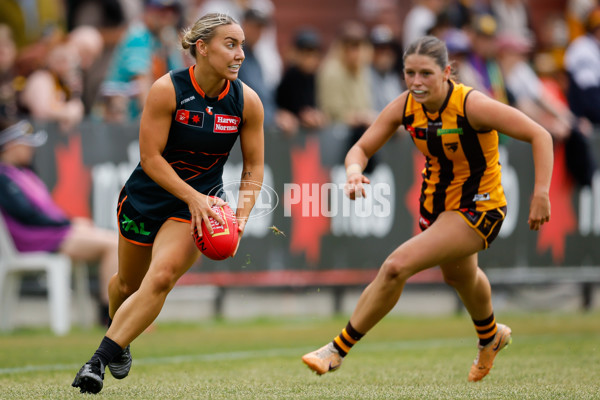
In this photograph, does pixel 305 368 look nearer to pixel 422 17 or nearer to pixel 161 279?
pixel 161 279

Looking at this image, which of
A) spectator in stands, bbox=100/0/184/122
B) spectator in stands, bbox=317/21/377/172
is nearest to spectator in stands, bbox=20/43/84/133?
spectator in stands, bbox=100/0/184/122

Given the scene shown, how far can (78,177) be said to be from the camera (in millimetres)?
11312

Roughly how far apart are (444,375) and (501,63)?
737 cm

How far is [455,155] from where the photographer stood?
687cm

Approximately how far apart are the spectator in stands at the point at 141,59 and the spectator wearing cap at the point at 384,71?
2.75 meters

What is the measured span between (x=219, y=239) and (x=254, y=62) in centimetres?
655

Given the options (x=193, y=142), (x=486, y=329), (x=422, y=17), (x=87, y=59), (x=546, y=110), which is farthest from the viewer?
(x=422, y=17)

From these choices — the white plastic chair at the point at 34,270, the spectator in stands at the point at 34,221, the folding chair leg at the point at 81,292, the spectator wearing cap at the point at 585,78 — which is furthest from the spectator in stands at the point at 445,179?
the spectator wearing cap at the point at 585,78

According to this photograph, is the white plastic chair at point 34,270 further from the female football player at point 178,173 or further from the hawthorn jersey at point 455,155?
the hawthorn jersey at point 455,155

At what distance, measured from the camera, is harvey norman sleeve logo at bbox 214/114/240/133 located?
249 inches

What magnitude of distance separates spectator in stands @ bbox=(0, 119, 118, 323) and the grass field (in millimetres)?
836

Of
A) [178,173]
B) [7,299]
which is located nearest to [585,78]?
[7,299]

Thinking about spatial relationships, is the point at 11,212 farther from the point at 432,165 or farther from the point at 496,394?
the point at 496,394

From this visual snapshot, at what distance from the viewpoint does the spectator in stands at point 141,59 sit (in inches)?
469
